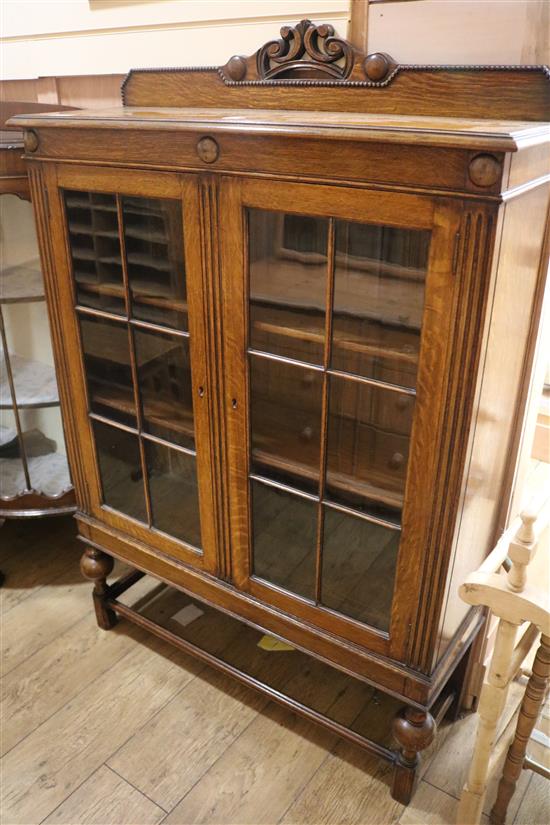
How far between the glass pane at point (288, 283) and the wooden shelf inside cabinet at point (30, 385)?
3.36ft

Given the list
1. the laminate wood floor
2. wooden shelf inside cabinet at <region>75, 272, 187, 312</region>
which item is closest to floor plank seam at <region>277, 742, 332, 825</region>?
the laminate wood floor

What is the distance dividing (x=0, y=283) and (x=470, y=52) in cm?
137

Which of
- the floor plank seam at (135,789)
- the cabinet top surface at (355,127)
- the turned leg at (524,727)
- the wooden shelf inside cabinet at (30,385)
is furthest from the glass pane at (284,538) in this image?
the wooden shelf inside cabinet at (30,385)

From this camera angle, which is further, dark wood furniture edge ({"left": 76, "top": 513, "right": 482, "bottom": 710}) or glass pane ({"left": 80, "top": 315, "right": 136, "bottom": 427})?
glass pane ({"left": 80, "top": 315, "right": 136, "bottom": 427})

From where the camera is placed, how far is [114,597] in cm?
195

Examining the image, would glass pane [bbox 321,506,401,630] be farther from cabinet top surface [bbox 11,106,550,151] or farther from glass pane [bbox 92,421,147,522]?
cabinet top surface [bbox 11,106,550,151]

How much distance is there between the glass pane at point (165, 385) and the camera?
141 cm

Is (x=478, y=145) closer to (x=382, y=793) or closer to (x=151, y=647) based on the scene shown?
(x=382, y=793)

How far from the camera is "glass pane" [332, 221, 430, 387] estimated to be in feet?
3.39

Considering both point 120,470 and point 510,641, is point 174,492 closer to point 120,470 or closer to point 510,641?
point 120,470

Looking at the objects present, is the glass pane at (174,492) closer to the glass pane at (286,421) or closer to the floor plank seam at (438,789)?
the glass pane at (286,421)

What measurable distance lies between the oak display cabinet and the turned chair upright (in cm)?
7

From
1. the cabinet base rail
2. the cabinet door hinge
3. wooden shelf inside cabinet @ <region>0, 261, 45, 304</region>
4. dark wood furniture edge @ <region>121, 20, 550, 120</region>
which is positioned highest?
dark wood furniture edge @ <region>121, 20, 550, 120</region>

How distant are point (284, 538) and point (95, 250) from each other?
73 centimetres
